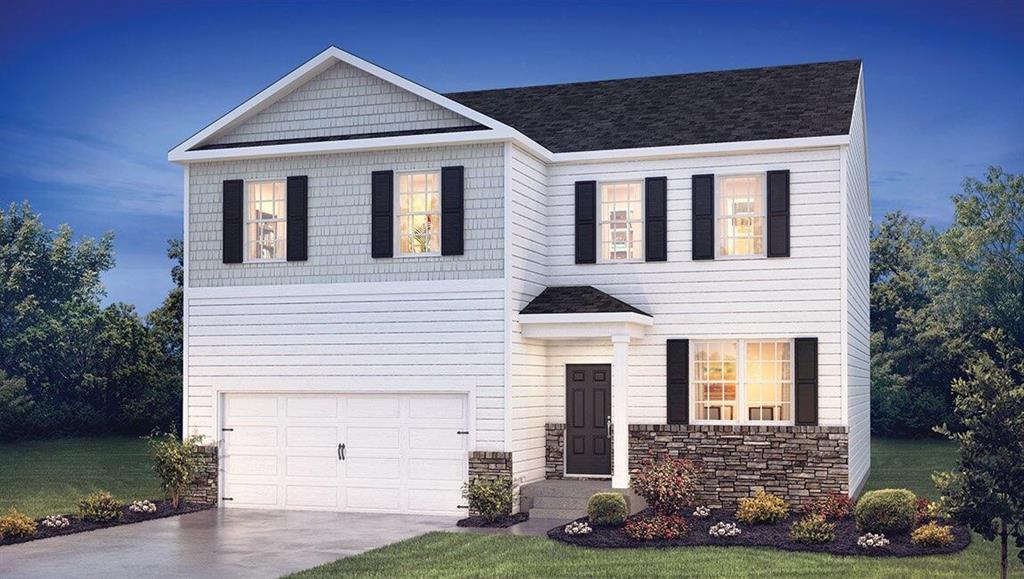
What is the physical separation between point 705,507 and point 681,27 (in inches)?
1460

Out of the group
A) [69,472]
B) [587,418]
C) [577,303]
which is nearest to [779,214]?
[577,303]

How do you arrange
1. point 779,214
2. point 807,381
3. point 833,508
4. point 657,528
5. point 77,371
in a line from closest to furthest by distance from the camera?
point 657,528 → point 833,508 → point 807,381 → point 779,214 → point 77,371

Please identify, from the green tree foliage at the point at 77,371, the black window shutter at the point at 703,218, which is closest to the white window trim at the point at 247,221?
the black window shutter at the point at 703,218

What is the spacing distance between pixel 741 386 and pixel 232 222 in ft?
30.3

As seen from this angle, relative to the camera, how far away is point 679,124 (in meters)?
22.7

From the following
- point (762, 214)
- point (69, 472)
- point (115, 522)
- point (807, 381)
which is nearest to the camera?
point (115, 522)

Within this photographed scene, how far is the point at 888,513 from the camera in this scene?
17109 mm

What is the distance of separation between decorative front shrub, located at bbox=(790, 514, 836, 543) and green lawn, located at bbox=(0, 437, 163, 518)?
12.9 metres

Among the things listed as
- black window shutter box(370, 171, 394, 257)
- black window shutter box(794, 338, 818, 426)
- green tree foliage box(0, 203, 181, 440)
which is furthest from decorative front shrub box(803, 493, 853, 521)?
green tree foliage box(0, 203, 181, 440)

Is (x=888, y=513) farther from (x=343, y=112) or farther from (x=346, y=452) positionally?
(x=343, y=112)

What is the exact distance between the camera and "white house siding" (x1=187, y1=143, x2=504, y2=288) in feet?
68.3

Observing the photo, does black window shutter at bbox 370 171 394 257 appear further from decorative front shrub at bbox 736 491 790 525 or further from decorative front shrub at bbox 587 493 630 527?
decorative front shrub at bbox 736 491 790 525

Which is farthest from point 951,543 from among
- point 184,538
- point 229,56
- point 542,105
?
point 229,56

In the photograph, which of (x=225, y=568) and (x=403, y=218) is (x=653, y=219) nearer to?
(x=403, y=218)
